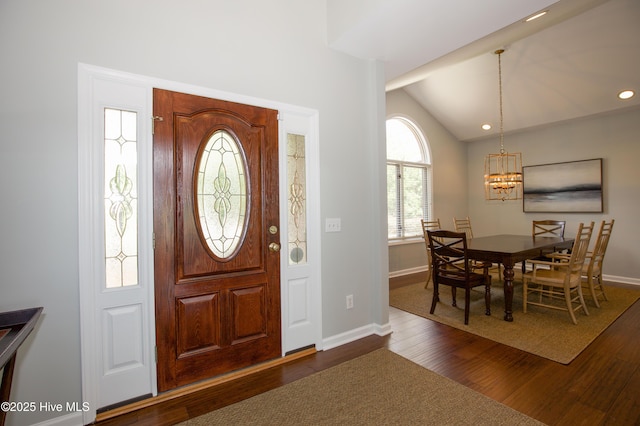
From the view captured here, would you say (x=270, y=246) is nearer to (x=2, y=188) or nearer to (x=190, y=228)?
(x=190, y=228)

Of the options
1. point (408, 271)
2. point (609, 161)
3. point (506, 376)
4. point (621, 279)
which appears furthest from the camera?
point (408, 271)

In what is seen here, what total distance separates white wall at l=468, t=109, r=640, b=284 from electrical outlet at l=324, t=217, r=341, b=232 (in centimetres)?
516

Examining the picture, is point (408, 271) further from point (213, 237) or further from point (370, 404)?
point (213, 237)

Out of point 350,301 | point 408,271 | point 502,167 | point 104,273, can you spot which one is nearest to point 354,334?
point 350,301

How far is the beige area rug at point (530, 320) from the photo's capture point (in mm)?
2855

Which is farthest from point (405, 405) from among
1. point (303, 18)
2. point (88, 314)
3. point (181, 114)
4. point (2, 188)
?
point (303, 18)

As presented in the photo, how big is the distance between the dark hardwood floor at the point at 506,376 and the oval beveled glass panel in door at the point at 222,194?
1037mm

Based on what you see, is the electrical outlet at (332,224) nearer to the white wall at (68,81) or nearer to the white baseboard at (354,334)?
the white wall at (68,81)

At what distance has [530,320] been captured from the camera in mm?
3441

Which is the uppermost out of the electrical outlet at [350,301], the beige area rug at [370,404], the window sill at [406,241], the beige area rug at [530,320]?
the window sill at [406,241]

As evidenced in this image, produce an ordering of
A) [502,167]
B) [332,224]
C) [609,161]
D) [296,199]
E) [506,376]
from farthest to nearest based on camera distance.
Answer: [502,167], [609,161], [332,224], [296,199], [506,376]

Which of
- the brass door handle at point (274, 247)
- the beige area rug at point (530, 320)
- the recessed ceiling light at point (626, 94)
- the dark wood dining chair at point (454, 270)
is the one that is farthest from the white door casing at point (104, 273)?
the recessed ceiling light at point (626, 94)

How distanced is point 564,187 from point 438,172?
7.33 ft

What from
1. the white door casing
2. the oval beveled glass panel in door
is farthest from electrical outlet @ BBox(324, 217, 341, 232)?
the white door casing
